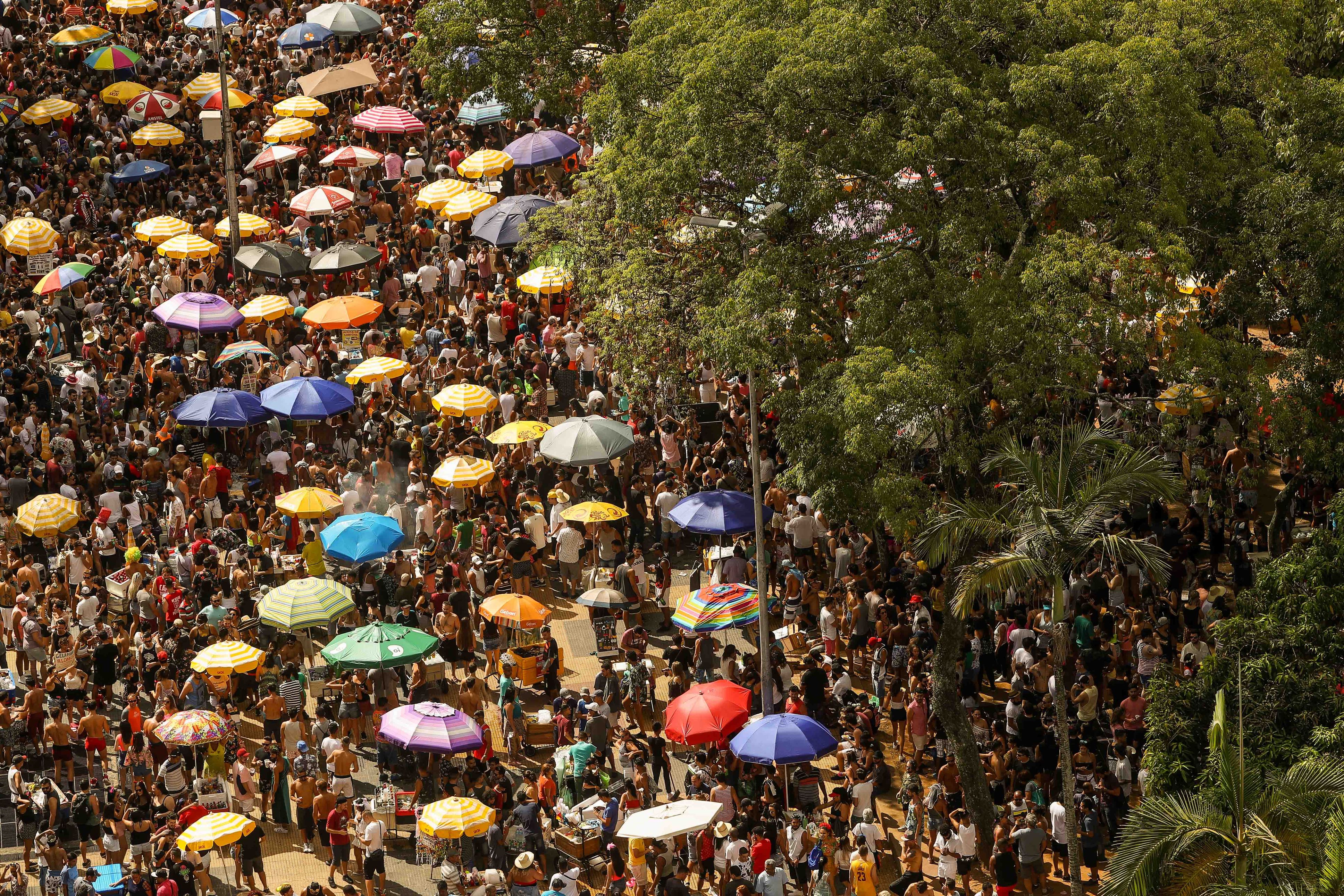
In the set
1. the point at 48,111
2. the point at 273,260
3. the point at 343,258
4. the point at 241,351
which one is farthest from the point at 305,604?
the point at 48,111

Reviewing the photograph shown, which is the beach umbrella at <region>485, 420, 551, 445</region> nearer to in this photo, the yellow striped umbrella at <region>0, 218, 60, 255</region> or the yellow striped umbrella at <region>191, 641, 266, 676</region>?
the yellow striped umbrella at <region>191, 641, 266, 676</region>

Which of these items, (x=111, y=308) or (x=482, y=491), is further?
(x=111, y=308)

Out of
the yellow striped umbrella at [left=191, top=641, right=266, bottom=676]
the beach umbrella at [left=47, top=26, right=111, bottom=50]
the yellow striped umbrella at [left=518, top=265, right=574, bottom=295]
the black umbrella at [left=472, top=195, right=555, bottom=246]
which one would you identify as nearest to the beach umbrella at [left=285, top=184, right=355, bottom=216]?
the black umbrella at [left=472, top=195, right=555, bottom=246]

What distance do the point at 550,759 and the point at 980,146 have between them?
34.5 ft

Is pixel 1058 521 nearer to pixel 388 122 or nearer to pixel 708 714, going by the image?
pixel 708 714

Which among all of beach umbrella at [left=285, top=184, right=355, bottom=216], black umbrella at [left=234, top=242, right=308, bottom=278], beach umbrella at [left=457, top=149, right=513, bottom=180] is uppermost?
beach umbrella at [left=457, top=149, right=513, bottom=180]

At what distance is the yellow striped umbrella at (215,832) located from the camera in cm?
2428

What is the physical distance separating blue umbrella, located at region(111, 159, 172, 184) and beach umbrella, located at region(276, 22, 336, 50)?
5879 mm

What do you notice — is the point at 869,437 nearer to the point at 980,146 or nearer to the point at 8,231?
the point at 980,146

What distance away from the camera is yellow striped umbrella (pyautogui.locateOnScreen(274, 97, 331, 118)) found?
46.5 metres

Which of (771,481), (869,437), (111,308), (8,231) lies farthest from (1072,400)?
(8,231)

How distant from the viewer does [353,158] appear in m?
43.5

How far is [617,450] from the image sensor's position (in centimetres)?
3234

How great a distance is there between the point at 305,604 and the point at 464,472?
181 inches
